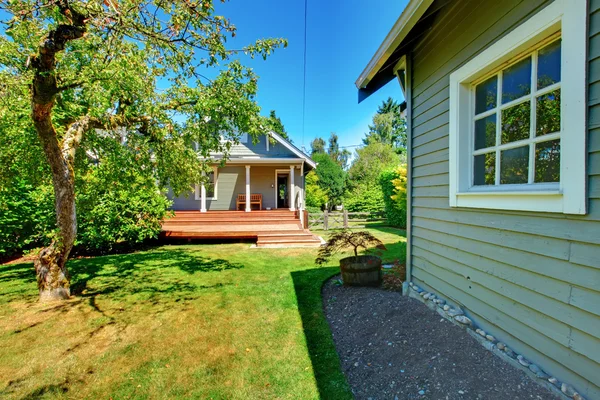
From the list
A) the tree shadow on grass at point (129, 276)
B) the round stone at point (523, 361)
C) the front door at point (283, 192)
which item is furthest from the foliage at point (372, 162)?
the round stone at point (523, 361)

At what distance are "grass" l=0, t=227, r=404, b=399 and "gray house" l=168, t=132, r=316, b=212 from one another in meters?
7.64

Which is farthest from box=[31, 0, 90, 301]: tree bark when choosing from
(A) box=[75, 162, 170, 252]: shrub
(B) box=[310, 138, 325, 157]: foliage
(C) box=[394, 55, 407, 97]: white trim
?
(B) box=[310, 138, 325, 157]: foliage

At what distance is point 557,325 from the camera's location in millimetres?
1895

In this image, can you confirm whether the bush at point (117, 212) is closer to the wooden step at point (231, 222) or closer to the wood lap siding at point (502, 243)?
the wooden step at point (231, 222)

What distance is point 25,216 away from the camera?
23.8ft

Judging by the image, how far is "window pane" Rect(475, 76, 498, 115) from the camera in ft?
8.52

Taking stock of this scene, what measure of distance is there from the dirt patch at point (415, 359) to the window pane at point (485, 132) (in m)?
1.81

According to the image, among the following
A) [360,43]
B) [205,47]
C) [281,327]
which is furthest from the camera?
[360,43]

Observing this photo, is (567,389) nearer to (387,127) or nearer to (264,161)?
(264,161)

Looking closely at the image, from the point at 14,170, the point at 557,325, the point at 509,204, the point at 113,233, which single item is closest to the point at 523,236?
the point at 509,204

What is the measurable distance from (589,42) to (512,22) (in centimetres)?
73

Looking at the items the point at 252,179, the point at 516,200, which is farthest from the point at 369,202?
the point at 516,200

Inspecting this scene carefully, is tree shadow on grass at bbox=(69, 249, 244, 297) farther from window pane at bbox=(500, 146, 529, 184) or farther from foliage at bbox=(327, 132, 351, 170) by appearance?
foliage at bbox=(327, 132, 351, 170)

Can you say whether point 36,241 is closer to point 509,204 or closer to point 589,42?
point 509,204
